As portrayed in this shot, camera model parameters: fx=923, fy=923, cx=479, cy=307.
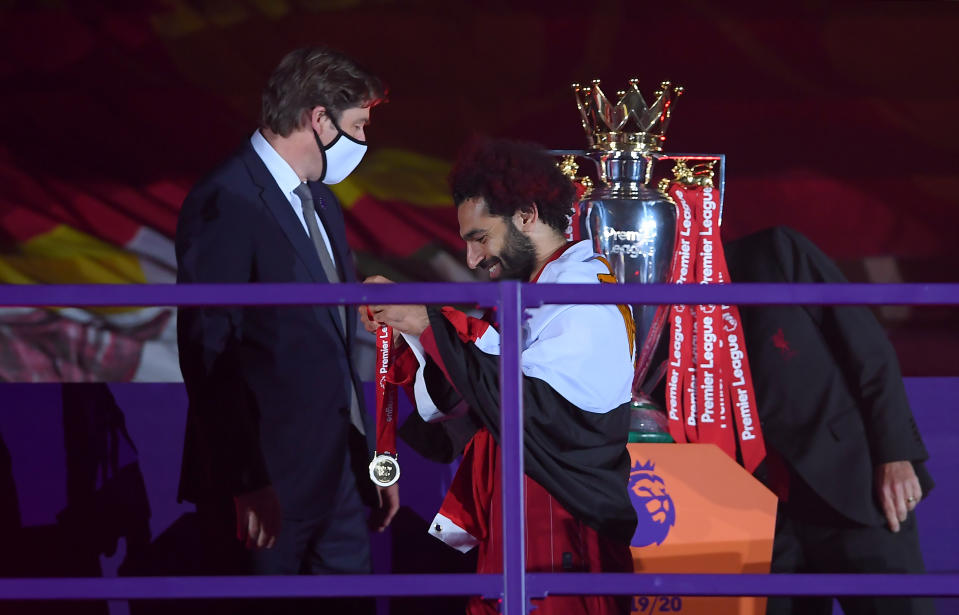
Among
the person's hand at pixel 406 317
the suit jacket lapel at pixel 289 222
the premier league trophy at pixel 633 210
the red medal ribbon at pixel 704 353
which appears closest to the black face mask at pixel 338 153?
the suit jacket lapel at pixel 289 222

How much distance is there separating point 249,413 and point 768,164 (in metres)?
1.82

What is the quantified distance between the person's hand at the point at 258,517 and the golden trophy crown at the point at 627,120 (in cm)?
114

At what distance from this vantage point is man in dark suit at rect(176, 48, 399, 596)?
142cm

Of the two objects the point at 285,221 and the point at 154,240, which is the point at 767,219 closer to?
the point at 285,221

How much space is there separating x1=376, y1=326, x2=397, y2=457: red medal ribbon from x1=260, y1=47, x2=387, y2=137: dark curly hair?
0.61 metres

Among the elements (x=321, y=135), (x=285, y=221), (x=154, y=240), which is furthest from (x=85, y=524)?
(x=154, y=240)

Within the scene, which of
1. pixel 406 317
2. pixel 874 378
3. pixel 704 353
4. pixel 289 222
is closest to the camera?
pixel 406 317

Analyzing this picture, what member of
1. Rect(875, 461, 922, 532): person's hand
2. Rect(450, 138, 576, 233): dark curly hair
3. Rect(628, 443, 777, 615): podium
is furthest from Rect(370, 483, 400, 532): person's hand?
Rect(875, 461, 922, 532): person's hand

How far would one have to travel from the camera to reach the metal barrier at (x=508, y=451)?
1087 mm

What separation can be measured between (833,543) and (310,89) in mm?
1320

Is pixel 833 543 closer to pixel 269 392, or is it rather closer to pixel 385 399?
pixel 385 399

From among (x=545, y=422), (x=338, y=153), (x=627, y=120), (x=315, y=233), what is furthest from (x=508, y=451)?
(x=627, y=120)

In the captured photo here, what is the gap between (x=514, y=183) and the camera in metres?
1.82

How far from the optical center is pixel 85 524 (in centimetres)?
155
